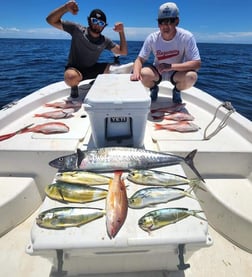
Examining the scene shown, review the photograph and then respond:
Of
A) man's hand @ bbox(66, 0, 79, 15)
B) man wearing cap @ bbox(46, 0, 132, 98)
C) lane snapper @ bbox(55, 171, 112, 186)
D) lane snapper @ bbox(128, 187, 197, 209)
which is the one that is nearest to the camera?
lane snapper @ bbox(128, 187, 197, 209)

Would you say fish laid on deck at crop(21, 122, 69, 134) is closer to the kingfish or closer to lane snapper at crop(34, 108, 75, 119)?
lane snapper at crop(34, 108, 75, 119)

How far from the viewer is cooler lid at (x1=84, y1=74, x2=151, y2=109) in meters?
1.93

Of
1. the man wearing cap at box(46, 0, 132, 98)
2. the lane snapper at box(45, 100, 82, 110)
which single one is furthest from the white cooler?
the man wearing cap at box(46, 0, 132, 98)

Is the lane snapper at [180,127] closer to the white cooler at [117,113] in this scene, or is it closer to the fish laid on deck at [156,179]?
the white cooler at [117,113]

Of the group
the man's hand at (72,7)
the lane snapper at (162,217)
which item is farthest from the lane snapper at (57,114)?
the lane snapper at (162,217)

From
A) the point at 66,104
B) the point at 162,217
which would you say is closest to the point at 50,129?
the point at 66,104

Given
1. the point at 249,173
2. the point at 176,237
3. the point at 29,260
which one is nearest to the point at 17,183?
the point at 29,260

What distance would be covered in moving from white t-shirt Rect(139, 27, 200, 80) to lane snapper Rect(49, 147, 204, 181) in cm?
193

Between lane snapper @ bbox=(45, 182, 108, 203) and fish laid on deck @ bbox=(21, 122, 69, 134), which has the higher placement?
fish laid on deck @ bbox=(21, 122, 69, 134)

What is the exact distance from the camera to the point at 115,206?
1.52 metres

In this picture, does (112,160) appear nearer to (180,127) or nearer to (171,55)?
A: (180,127)

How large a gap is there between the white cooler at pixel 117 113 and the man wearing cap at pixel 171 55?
1.13m

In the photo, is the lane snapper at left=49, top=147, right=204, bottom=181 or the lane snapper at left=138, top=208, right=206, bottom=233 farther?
the lane snapper at left=49, top=147, right=204, bottom=181

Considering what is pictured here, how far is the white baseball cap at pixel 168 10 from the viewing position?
3115mm
